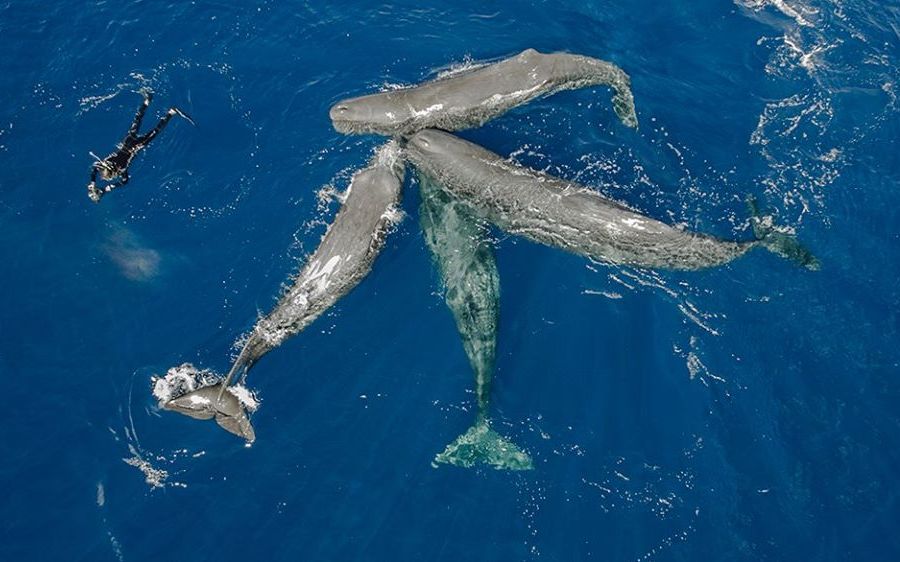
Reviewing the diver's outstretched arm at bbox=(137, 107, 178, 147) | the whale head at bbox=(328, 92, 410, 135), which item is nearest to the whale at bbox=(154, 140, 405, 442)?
the whale head at bbox=(328, 92, 410, 135)

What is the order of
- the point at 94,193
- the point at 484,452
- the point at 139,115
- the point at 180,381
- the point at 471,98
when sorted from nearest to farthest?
the point at 484,452 < the point at 180,381 < the point at 94,193 < the point at 139,115 < the point at 471,98

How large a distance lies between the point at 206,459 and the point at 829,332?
11.9 meters

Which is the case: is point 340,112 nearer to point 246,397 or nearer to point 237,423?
point 246,397

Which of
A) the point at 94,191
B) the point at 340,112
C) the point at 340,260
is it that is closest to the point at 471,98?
the point at 340,112

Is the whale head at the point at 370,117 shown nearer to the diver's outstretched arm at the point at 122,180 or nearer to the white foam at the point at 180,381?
the diver's outstretched arm at the point at 122,180

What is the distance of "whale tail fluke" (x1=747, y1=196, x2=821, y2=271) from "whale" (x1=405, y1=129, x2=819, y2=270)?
18 mm

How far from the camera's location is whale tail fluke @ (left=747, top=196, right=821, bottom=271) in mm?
15258

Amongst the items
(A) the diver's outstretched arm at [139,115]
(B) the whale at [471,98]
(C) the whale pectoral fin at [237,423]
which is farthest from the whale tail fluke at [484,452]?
(A) the diver's outstretched arm at [139,115]

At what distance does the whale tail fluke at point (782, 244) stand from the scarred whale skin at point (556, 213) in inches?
11.5

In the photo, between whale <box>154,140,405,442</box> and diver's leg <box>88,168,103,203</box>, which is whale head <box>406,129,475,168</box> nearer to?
whale <box>154,140,405,442</box>

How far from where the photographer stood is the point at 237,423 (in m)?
14.0

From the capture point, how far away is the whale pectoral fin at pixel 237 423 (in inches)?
547

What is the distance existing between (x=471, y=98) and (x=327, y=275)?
17.1ft

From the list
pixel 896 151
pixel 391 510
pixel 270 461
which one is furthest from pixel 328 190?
pixel 896 151
